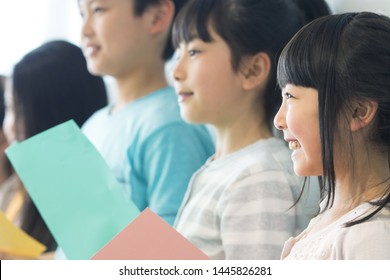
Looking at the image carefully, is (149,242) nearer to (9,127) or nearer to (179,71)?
(179,71)

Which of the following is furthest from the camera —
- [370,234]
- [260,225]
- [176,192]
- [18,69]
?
[18,69]

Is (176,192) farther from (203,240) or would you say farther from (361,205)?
(361,205)

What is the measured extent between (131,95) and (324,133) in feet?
1.11

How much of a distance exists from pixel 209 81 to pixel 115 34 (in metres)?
0.17

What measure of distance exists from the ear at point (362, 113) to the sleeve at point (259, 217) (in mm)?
127

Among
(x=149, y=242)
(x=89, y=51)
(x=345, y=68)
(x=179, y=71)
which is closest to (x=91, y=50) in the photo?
(x=89, y=51)

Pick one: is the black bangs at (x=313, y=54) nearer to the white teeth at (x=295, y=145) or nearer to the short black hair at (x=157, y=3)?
the white teeth at (x=295, y=145)

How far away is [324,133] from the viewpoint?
54 cm

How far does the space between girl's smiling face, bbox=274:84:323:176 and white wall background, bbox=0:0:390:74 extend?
351 millimetres

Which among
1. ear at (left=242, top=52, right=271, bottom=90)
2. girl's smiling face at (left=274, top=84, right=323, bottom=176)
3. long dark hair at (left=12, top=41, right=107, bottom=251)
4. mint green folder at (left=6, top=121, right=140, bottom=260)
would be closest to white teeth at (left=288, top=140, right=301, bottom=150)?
girl's smiling face at (left=274, top=84, right=323, bottom=176)

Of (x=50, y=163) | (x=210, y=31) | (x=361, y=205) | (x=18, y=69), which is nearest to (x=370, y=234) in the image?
(x=361, y=205)

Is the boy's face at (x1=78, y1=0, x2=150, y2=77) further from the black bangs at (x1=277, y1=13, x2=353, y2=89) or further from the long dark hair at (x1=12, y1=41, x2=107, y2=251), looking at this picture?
the black bangs at (x1=277, y1=13, x2=353, y2=89)

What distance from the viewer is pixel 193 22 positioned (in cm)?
71

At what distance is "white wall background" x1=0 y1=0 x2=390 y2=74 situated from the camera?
2.70 feet
